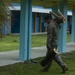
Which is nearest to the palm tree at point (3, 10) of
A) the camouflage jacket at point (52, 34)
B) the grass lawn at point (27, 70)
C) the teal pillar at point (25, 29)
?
the camouflage jacket at point (52, 34)

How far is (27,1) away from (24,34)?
147 centimetres

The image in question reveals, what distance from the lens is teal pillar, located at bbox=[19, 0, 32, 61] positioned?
14625 millimetres

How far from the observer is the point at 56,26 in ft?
36.5

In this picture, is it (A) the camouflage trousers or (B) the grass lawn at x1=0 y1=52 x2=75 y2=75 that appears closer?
(A) the camouflage trousers

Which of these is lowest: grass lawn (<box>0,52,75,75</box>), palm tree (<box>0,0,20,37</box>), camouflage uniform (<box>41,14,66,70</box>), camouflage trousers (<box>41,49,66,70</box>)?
grass lawn (<box>0,52,75,75</box>)

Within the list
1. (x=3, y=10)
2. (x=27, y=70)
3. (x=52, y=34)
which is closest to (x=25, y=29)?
(x=27, y=70)

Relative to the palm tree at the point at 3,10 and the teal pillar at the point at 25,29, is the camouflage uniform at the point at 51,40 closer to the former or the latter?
the palm tree at the point at 3,10

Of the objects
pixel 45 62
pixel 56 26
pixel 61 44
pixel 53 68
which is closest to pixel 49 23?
pixel 56 26

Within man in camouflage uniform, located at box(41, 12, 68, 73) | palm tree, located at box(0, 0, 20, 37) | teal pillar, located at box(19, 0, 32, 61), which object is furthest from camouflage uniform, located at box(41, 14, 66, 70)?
teal pillar, located at box(19, 0, 32, 61)

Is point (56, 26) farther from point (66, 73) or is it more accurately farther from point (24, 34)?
point (24, 34)

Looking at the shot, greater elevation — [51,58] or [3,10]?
[3,10]

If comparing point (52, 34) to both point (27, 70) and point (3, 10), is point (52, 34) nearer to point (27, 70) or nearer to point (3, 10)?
point (27, 70)

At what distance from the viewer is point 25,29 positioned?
48.1 feet

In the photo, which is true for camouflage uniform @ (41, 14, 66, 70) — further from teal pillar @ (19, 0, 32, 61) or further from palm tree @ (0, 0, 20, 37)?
teal pillar @ (19, 0, 32, 61)
